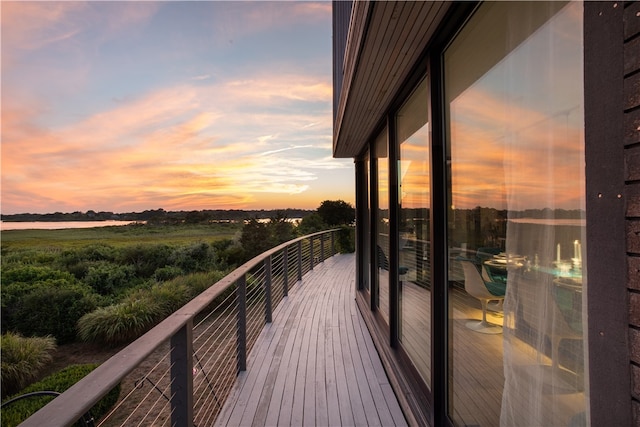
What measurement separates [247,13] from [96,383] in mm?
6794

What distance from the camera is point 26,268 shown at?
29.0 feet

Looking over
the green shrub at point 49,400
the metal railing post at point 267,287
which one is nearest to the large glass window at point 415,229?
the metal railing post at point 267,287

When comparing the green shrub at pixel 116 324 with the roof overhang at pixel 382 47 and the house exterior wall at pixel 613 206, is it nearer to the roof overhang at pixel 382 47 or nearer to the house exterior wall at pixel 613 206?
the roof overhang at pixel 382 47

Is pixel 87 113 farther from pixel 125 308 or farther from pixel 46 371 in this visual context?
pixel 46 371

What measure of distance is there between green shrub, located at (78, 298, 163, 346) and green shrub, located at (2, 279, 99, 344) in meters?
1.00

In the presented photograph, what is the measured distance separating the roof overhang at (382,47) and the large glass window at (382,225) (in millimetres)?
410

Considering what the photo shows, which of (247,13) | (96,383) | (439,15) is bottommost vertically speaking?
(96,383)

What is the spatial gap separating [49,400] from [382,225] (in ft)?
13.7

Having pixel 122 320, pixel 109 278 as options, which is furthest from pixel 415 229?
pixel 109 278

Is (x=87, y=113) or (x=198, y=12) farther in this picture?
(x=87, y=113)

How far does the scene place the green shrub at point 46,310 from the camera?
708cm

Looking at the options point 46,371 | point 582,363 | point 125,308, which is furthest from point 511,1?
point 46,371

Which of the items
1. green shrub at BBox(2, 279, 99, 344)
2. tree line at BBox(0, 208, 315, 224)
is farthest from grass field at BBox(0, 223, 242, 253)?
green shrub at BBox(2, 279, 99, 344)

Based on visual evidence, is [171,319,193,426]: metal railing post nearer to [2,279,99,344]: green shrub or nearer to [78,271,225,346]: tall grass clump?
[78,271,225,346]: tall grass clump
